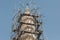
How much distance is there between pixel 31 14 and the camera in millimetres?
36125

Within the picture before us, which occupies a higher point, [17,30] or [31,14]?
[31,14]

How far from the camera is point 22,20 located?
1401 inches

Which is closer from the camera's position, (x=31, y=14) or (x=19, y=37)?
(x=19, y=37)

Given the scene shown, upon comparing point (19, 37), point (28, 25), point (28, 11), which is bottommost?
point (19, 37)

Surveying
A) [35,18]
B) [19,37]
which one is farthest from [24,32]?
[35,18]

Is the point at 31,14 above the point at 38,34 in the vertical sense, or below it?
above

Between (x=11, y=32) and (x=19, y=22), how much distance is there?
2.29m

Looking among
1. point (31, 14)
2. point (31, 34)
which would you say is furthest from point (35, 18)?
point (31, 34)

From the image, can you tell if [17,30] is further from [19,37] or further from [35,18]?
[35,18]

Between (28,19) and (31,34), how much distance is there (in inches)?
120

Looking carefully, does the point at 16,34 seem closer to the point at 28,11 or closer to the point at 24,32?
the point at 24,32

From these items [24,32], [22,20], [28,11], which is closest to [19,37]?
[24,32]

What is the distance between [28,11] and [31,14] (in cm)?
109

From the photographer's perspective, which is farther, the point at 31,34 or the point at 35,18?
the point at 35,18
